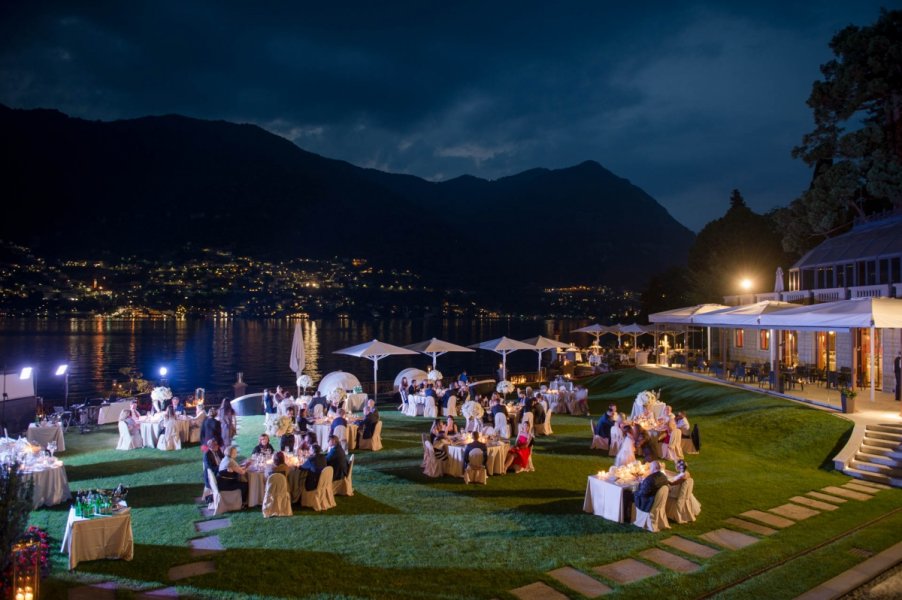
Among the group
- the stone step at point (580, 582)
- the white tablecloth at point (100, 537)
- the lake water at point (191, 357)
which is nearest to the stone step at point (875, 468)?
the stone step at point (580, 582)

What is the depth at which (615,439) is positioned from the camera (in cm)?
1686

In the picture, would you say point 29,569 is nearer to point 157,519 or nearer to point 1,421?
point 157,519

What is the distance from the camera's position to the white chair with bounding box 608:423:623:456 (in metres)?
16.7

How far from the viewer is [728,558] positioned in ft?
30.2

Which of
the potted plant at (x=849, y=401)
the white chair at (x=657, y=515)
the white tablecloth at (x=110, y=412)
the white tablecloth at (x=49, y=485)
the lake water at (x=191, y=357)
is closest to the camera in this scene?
the white chair at (x=657, y=515)

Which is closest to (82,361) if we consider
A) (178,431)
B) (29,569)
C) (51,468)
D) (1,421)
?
(1,421)

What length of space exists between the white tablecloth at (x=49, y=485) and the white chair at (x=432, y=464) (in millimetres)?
7544

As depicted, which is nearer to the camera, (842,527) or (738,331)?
(842,527)

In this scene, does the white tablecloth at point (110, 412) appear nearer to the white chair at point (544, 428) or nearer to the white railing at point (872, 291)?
the white chair at point (544, 428)

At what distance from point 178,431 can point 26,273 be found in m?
191

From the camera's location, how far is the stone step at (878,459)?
→ 14227 millimetres

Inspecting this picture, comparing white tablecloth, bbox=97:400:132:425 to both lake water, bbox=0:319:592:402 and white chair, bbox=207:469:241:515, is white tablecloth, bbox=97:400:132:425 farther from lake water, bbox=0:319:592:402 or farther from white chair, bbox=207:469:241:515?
lake water, bbox=0:319:592:402

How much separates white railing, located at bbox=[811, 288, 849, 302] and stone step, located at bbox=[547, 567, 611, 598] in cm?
2676

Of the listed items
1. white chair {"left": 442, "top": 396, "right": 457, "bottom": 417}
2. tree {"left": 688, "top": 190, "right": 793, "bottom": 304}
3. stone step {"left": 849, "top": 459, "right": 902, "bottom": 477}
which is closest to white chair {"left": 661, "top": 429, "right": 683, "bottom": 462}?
stone step {"left": 849, "top": 459, "right": 902, "bottom": 477}
